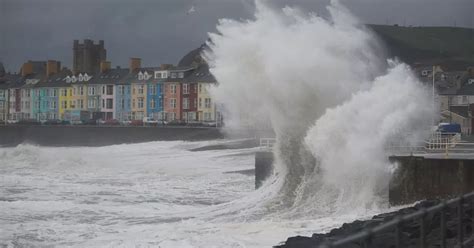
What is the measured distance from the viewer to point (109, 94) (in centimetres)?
9081

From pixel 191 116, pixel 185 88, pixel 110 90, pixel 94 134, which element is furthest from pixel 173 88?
pixel 94 134

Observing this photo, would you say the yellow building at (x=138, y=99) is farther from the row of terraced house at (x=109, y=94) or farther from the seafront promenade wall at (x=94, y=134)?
the seafront promenade wall at (x=94, y=134)

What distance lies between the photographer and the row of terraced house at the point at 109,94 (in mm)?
81625

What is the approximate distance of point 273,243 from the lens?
45.4 ft

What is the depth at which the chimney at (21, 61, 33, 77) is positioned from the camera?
107188 millimetres

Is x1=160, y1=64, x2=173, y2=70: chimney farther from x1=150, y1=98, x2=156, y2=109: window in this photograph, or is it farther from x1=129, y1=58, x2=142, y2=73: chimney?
x1=129, y1=58, x2=142, y2=73: chimney

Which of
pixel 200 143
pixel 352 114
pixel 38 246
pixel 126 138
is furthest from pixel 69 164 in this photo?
pixel 38 246

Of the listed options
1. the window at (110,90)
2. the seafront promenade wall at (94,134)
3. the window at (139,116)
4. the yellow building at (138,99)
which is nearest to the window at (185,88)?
the yellow building at (138,99)

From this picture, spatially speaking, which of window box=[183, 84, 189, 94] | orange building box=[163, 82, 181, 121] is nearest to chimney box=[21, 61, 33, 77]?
orange building box=[163, 82, 181, 121]

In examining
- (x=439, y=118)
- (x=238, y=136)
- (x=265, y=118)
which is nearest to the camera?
(x=265, y=118)

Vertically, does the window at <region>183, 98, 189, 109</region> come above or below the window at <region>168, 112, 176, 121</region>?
above

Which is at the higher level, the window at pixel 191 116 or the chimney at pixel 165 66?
the chimney at pixel 165 66

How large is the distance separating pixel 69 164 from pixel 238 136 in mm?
14138

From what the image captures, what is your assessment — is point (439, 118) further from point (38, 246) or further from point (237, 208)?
point (38, 246)
